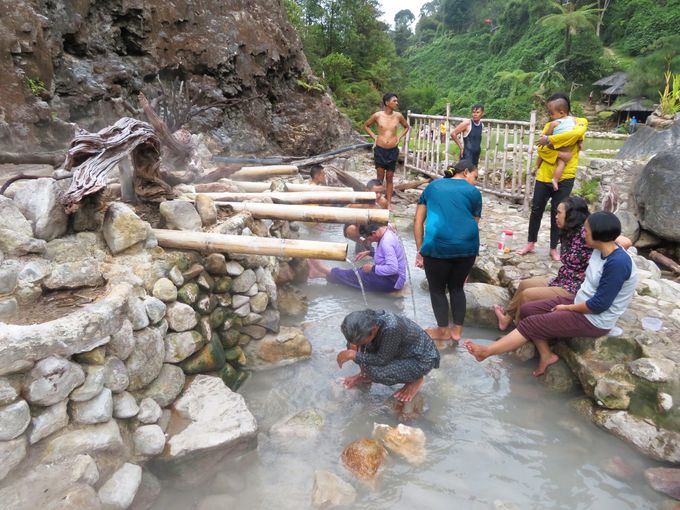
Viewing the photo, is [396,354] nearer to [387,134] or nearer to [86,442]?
[86,442]

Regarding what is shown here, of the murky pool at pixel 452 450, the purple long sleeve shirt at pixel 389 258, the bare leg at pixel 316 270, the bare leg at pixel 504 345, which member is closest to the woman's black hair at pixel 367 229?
the purple long sleeve shirt at pixel 389 258

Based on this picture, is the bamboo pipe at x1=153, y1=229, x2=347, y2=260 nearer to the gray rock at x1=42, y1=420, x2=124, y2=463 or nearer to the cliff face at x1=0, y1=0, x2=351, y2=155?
the gray rock at x1=42, y1=420, x2=124, y2=463

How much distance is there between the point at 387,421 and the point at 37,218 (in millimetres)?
2964

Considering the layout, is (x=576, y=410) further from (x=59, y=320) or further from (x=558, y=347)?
(x=59, y=320)

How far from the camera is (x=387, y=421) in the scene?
12.0 ft

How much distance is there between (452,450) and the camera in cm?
337

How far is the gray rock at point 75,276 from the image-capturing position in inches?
113

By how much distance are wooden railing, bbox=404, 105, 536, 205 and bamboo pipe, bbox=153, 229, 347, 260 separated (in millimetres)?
5872

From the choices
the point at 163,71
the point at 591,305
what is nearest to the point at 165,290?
the point at 591,305

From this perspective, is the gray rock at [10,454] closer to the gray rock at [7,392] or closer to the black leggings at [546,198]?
the gray rock at [7,392]

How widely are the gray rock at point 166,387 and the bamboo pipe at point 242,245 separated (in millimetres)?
988

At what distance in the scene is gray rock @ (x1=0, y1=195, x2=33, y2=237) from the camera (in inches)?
113

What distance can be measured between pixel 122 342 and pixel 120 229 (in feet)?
3.05

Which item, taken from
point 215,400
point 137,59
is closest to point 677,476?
point 215,400
